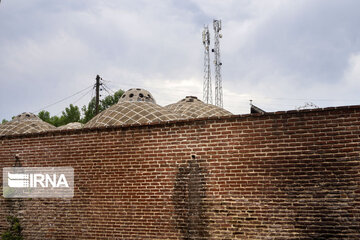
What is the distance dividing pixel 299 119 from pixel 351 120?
83cm

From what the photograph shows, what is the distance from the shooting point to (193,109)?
55.2 ft

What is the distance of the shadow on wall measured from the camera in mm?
6773

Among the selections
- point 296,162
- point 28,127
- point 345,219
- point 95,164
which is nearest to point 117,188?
point 95,164

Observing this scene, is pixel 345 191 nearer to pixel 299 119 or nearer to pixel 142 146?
pixel 299 119

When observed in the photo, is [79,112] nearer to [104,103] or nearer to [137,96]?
[104,103]

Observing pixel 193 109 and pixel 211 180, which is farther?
pixel 193 109

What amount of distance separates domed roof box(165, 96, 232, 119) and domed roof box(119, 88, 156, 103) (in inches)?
57.7

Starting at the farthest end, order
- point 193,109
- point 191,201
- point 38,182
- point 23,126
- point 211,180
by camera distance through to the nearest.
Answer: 1. point 23,126
2. point 193,109
3. point 38,182
4. point 191,201
5. point 211,180

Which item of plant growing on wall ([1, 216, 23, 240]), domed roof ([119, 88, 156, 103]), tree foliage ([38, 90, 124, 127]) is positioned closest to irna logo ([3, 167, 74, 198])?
plant growing on wall ([1, 216, 23, 240])

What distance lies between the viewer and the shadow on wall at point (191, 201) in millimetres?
6773

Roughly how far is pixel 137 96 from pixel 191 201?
31.5ft

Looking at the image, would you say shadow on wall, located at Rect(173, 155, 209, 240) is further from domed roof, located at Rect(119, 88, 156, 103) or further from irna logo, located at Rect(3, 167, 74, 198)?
domed roof, located at Rect(119, 88, 156, 103)

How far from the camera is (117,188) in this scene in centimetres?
753

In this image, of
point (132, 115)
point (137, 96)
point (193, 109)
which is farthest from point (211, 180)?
point (193, 109)
